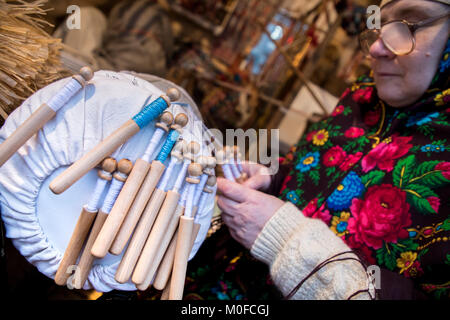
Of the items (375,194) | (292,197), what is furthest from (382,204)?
(292,197)

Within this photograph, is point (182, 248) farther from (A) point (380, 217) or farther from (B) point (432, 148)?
(B) point (432, 148)

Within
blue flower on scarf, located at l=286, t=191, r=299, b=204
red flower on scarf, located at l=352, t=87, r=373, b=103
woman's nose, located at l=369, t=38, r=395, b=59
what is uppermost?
woman's nose, located at l=369, t=38, r=395, b=59

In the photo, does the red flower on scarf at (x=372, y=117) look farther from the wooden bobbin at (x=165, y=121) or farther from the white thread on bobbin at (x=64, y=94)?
the white thread on bobbin at (x=64, y=94)

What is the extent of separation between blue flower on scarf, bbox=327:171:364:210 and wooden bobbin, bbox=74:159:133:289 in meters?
0.60

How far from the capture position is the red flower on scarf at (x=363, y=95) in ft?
3.22

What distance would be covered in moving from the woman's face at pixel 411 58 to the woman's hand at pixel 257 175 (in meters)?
0.42

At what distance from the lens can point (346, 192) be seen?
81 cm

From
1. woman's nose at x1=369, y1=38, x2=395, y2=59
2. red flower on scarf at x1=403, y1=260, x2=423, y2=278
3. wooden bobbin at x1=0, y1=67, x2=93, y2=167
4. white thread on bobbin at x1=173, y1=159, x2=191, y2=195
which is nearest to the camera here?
wooden bobbin at x1=0, y1=67, x2=93, y2=167

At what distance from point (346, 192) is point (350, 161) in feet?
0.37

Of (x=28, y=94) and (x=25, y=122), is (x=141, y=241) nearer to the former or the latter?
(x=25, y=122)

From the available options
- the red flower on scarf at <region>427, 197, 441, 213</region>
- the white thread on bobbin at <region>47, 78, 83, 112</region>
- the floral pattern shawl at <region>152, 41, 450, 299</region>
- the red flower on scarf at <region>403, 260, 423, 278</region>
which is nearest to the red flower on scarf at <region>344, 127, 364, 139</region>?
the floral pattern shawl at <region>152, 41, 450, 299</region>

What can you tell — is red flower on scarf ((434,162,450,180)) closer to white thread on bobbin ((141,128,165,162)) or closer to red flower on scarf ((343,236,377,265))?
red flower on scarf ((343,236,377,265))

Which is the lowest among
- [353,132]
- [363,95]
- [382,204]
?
[382,204]

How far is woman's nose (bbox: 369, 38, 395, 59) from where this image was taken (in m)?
0.76
